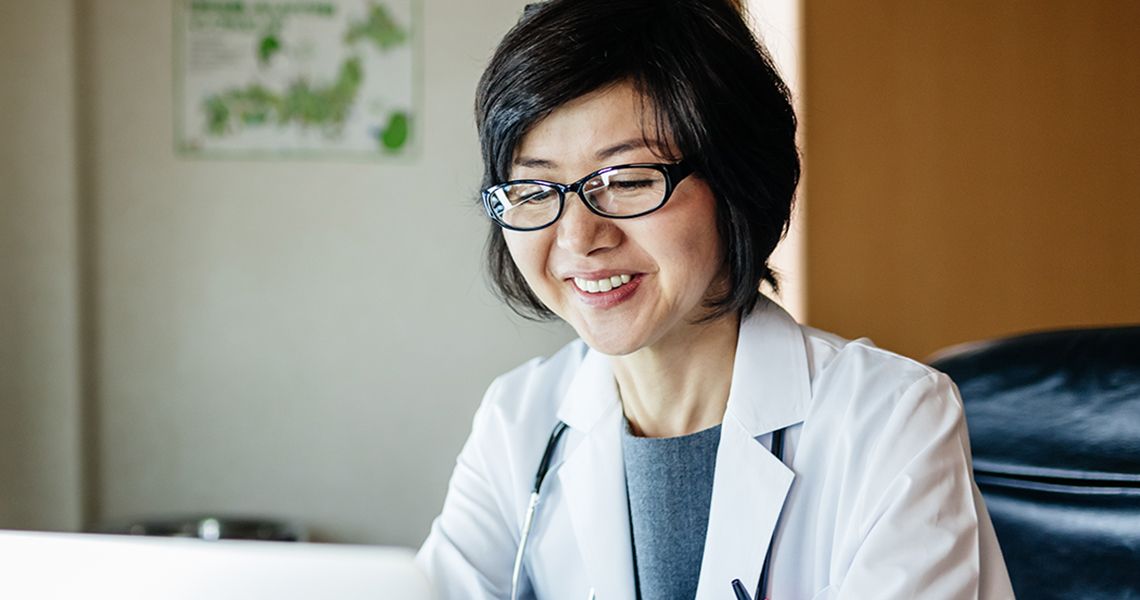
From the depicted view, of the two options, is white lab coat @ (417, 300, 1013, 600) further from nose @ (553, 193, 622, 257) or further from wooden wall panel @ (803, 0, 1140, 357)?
→ wooden wall panel @ (803, 0, 1140, 357)

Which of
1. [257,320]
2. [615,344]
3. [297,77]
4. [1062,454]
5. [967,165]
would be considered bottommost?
[257,320]

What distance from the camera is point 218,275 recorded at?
382cm

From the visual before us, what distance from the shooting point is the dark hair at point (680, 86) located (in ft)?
3.94

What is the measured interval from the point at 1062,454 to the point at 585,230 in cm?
60

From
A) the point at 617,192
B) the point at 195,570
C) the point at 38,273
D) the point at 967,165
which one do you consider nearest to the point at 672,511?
the point at 617,192

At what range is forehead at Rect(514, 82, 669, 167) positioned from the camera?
1.19 metres

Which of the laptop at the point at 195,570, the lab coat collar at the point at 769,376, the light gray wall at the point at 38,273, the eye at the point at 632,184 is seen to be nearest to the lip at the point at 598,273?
the eye at the point at 632,184

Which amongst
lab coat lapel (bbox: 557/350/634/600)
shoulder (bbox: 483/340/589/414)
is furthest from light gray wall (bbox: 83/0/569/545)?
lab coat lapel (bbox: 557/350/634/600)

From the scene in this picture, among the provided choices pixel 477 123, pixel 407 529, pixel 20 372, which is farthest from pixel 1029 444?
pixel 20 372

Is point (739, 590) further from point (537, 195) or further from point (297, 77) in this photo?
point (297, 77)

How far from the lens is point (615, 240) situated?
1.23 m

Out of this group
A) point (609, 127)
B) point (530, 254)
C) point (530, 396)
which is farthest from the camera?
point (530, 396)

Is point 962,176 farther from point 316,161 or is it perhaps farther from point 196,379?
point 196,379

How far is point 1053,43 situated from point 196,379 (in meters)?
2.85
